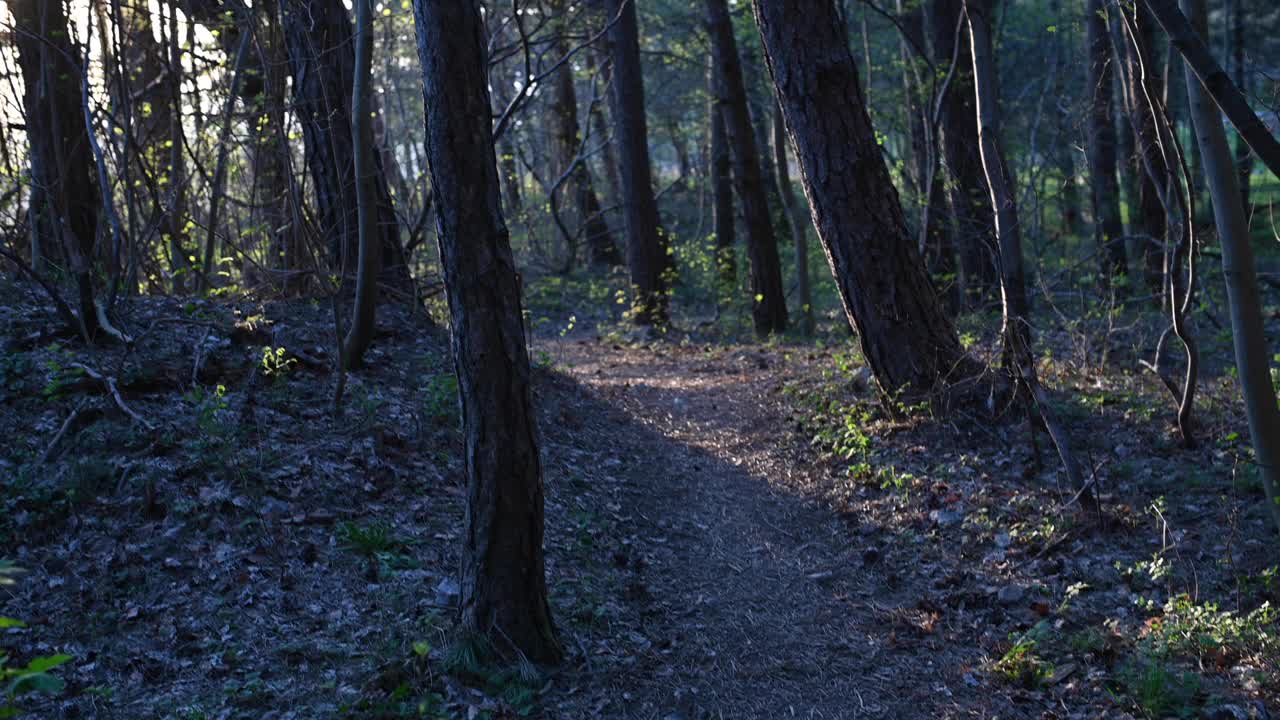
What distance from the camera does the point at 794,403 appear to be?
31.2ft

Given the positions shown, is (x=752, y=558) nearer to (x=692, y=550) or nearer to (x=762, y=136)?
(x=692, y=550)

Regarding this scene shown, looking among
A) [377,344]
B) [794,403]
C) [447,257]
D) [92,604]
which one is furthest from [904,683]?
[377,344]

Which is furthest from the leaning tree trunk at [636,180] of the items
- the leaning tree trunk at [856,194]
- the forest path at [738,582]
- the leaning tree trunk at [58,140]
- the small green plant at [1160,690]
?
the small green plant at [1160,690]

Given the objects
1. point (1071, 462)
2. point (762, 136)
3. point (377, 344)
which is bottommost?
point (1071, 462)

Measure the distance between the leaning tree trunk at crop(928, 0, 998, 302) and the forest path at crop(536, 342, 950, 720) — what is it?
3509 mm

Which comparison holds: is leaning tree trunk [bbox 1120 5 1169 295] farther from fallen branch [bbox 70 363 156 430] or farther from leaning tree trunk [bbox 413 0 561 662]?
fallen branch [bbox 70 363 156 430]

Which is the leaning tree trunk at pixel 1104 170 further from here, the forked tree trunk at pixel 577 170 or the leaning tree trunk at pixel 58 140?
the leaning tree trunk at pixel 58 140

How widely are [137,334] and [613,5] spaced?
10657 millimetres

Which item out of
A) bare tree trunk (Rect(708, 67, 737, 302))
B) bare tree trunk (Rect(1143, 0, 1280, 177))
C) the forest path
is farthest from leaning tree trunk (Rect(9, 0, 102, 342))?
bare tree trunk (Rect(708, 67, 737, 302))

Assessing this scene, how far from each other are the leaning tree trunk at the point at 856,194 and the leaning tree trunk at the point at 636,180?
23.5ft

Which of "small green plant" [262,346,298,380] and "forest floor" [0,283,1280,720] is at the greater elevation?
"small green plant" [262,346,298,380]

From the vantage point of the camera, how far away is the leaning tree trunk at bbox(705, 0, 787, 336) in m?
13.5

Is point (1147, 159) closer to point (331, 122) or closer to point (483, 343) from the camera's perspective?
point (483, 343)

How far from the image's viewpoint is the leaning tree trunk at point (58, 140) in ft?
24.5
